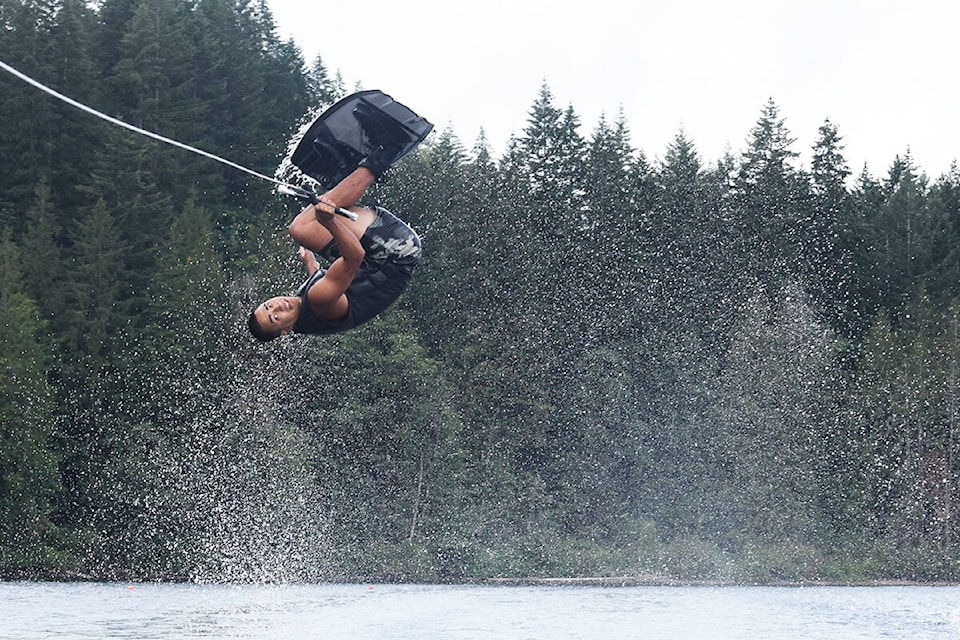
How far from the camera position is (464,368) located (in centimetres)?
4856

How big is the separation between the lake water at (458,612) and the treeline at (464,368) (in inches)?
134

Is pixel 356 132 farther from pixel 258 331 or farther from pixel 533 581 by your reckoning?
pixel 533 581

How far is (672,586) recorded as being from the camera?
1700 inches

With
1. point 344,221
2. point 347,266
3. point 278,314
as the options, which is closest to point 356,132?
point 344,221

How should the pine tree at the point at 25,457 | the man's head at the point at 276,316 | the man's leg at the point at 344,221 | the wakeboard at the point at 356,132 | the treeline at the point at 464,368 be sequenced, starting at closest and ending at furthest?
the man's leg at the point at 344,221 < the wakeboard at the point at 356,132 < the man's head at the point at 276,316 < the pine tree at the point at 25,457 < the treeline at the point at 464,368

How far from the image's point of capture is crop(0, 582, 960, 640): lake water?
89.8ft

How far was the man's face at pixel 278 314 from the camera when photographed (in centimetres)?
957

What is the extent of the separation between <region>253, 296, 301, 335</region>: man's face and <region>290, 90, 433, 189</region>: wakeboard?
877 millimetres

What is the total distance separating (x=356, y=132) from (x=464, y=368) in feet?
130

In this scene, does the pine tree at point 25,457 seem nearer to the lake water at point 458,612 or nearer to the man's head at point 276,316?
the lake water at point 458,612

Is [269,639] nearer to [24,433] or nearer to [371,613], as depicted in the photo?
[371,613]

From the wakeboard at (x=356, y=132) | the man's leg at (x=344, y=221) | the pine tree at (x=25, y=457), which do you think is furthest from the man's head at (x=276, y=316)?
the pine tree at (x=25, y=457)

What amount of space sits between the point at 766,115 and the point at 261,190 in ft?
71.7

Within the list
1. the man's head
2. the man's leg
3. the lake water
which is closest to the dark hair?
the man's head
